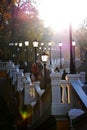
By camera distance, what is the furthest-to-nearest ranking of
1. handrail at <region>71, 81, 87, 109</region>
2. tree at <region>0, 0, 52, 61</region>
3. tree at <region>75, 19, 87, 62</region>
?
tree at <region>75, 19, 87, 62</region>, tree at <region>0, 0, 52, 61</region>, handrail at <region>71, 81, 87, 109</region>

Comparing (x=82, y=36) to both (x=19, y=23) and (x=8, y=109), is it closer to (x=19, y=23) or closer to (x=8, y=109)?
(x=19, y=23)

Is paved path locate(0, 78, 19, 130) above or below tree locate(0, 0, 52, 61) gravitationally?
below

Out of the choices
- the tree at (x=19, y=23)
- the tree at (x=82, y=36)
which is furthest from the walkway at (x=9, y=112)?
the tree at (x=82, y=36)

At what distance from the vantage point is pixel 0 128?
1830 cm

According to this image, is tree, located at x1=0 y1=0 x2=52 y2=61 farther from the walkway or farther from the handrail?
the handrail

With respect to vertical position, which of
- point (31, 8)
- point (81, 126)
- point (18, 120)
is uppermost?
point (31, 8)

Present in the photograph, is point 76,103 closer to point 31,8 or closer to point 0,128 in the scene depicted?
point 0,128

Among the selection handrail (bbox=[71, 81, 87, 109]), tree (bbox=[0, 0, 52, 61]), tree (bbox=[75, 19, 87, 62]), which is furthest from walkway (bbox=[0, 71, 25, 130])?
tree (bbox=[75, 19, 87, 62])

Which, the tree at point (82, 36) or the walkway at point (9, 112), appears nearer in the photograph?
the walkway at point (9, 112)

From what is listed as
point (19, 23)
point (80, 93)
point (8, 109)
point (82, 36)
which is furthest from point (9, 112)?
point (82, 36)

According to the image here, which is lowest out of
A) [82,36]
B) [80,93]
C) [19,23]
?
[80,93]

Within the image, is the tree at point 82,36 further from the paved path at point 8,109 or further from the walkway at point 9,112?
the walkway at point 9,112

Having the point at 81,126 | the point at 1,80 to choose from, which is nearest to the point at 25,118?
the point at 81,126

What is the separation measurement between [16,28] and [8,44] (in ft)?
15.6
